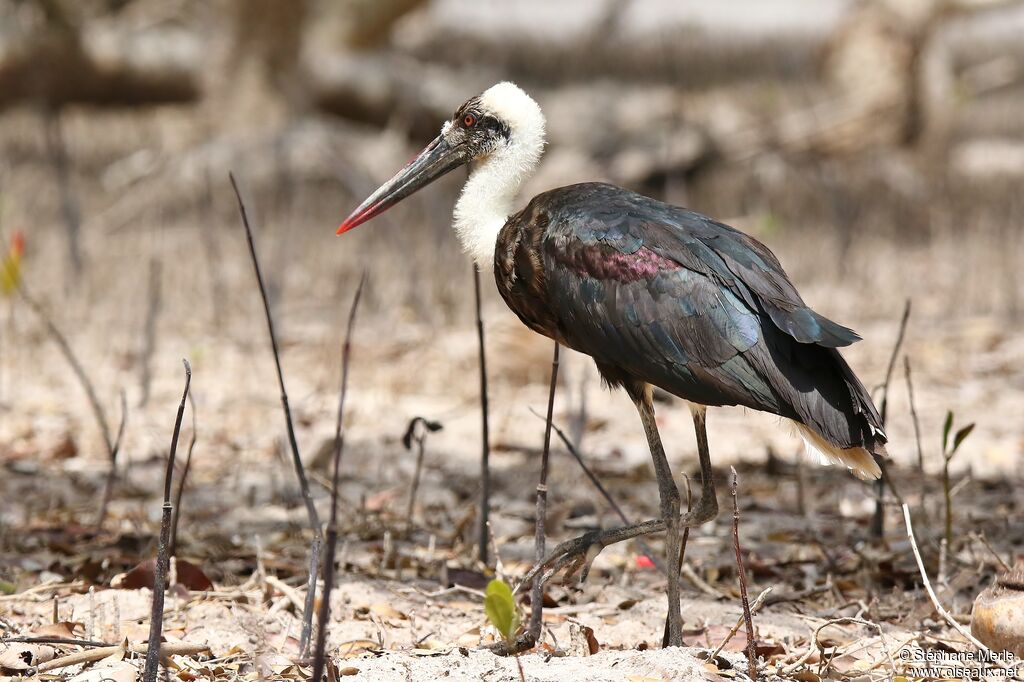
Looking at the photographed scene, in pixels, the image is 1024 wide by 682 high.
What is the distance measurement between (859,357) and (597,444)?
198 cm

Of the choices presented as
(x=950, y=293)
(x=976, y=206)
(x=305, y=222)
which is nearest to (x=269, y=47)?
(x=305, y=222)

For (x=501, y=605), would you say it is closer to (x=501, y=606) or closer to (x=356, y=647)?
(x=501, y=606)

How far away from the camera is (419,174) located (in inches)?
142

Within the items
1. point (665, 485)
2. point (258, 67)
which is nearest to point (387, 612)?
point (665, 485)

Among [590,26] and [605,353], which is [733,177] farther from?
[605,353]

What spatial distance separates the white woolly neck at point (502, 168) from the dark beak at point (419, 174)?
0.35 feet

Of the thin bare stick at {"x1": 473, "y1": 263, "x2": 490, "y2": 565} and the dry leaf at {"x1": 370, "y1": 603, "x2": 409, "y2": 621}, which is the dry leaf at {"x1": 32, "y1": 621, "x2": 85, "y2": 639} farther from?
the thin bare stick at {"x1": 473, "y1": 263, "x2": 490, "y2": 565}

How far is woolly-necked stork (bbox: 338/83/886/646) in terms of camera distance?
2.82m

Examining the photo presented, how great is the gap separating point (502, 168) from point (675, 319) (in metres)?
0.79

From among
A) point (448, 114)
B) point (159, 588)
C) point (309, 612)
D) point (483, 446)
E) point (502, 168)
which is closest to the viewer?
point (159, 588)

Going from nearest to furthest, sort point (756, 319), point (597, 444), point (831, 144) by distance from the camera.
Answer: point (756, 319), point (597, 444), point (831, 144)

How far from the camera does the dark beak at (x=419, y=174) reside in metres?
3.54

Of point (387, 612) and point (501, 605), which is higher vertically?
point (501, 605)

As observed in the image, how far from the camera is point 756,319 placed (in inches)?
113
